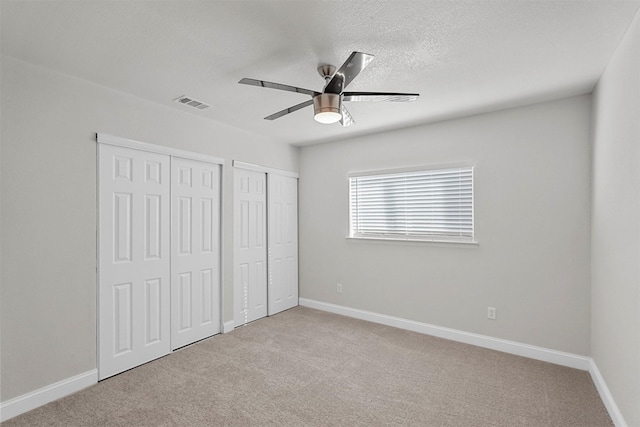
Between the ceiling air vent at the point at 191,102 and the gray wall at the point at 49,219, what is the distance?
17.2 inches

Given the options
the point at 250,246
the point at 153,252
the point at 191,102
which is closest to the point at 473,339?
the point at 250,246

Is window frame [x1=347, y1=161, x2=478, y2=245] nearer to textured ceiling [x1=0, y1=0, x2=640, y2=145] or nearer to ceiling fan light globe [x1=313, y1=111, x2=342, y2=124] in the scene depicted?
textured ceiling [x1=0, y1=0, x2=640, y2=145]

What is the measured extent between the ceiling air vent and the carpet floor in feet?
8.41

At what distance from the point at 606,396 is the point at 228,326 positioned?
141 inches

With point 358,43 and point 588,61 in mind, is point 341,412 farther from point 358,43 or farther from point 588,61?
point 588,61

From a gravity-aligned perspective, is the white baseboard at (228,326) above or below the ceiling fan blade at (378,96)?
below

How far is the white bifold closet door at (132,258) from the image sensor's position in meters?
2.74

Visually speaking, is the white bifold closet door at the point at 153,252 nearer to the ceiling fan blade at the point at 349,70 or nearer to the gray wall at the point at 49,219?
the gray wall at the point at 49,219

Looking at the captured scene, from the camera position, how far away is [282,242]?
4711 millimetres

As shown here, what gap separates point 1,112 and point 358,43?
253 cm

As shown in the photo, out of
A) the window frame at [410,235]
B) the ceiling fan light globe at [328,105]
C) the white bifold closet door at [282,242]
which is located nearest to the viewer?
the ceiling fan light globe at [328,105]

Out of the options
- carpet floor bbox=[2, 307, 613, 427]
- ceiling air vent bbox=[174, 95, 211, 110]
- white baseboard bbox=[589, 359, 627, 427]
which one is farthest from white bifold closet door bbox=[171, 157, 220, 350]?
white baseboard bbox=[589, 359, 627, 427]

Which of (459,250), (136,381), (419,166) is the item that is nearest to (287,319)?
(136,381)

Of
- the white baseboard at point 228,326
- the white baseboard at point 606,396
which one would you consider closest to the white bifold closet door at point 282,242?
the white baseboard at point 228,326
